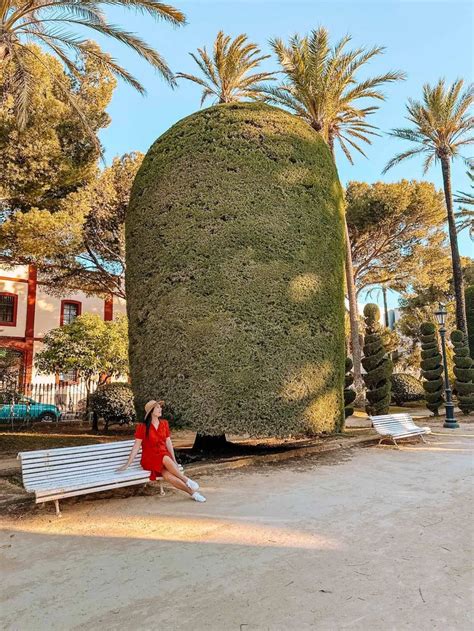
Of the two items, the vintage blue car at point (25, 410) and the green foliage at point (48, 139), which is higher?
the green foliage at point (48, 139)

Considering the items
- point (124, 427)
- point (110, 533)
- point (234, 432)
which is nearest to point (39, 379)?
point (124, 427)

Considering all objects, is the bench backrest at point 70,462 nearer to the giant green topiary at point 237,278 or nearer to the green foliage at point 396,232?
the giant green topiary at point 237,278

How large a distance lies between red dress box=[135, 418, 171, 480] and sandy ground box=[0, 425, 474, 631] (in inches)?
16.4

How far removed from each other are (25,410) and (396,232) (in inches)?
794

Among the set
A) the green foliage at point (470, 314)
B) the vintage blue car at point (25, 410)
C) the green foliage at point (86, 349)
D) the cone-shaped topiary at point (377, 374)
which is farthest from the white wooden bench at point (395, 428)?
the green foliage at point (470, 314)

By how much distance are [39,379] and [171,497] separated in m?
21.1

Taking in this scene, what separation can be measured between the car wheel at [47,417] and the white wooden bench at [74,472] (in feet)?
43.4

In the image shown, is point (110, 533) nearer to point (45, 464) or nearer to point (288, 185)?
point (45, 464)

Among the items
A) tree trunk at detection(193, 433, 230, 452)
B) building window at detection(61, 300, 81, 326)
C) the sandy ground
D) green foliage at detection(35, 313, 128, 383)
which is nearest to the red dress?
the sandy ground

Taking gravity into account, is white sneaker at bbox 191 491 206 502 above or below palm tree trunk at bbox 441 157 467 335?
below

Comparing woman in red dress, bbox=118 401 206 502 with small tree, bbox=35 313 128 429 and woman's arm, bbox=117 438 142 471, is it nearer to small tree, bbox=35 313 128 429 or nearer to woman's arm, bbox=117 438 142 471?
woman's arm, bbox=117 438 142 471

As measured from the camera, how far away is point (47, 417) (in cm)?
1791

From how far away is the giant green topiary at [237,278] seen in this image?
25.9ft

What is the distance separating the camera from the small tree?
49.3 feet
